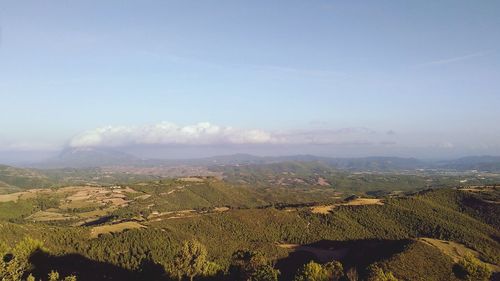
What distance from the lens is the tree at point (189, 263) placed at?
332 ft

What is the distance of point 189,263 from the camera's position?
102 m

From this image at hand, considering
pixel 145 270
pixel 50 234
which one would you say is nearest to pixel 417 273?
pixel 145 270

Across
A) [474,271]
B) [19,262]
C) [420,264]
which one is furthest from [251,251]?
[19,262]

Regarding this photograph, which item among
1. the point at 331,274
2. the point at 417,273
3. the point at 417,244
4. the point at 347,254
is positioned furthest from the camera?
the point at 347,254

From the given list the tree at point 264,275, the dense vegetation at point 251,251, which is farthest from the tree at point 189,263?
the tree at point 264,275

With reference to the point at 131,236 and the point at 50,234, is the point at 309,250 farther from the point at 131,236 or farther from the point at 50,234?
the point at 50,234

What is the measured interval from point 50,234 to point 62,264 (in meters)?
35.2

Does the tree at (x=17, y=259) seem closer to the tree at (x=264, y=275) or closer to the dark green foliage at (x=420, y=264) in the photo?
the tree at (x=264, y=275)

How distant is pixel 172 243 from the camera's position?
16750 cm

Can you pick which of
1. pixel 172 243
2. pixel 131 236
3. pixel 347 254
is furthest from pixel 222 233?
pixel 347 254

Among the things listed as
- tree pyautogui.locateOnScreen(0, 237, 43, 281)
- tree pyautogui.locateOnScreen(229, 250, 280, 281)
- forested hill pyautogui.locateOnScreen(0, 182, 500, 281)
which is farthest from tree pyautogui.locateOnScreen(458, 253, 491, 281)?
tree pyautogui.locateOnScreen(0, 237, 43, 281)

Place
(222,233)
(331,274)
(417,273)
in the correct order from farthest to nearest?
(222,233)
(417,273)
(331,274)

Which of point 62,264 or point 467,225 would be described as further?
point 467,225

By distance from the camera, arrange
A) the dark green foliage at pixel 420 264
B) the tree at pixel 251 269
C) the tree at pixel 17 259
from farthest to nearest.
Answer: the dark green foliage at pixel 420 264
the tree at pixel 17 259
the tree at pixel 251 269
